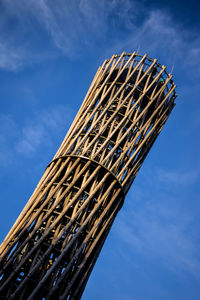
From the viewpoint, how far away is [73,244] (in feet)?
38.4

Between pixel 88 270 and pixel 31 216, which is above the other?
pixel 31 216

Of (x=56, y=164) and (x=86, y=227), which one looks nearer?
(x=86, y=227)

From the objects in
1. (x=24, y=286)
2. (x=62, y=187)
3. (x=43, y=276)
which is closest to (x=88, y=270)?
(x=43, y=276)

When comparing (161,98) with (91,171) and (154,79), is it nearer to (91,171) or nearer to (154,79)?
(154,79)

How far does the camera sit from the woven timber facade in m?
11.2

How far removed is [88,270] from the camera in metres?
12.3

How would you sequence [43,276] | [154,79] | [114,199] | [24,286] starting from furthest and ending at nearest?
[154,79]
[114,199]
[43,276]
[24,286]

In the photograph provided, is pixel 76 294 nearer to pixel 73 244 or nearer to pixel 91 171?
pixel 73 244

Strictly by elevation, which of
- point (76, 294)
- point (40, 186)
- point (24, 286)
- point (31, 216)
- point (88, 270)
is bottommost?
point (24, 286)

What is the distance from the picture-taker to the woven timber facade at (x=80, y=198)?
11180mm

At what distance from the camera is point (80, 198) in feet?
43.2

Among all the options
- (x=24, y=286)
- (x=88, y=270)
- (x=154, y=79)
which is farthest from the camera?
(x=154, y=79)

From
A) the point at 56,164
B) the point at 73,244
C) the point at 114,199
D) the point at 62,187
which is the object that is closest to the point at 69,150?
the point at 56,164

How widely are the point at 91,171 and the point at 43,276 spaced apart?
4789 mm
